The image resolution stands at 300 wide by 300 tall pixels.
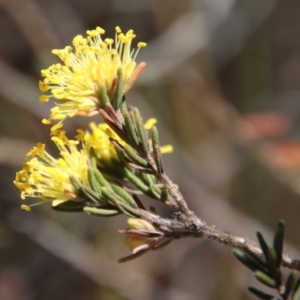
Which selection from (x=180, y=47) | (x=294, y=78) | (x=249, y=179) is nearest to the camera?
(x=180, y=47)

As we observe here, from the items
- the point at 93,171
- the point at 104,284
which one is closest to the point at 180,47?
the point at 104,284

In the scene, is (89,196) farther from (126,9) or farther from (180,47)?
(126,9)

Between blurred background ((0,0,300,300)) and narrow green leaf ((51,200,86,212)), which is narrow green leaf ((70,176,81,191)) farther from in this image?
blurred background ((0,0,300,300))

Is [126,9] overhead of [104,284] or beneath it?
overhead

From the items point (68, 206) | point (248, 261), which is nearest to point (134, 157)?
point (68, 206)

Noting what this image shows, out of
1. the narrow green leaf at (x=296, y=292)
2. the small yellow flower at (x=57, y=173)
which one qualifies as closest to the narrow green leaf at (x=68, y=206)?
the small yellow flower at (x=57, y=173)

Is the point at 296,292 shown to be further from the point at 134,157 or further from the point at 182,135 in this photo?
the point at 182,135
